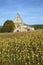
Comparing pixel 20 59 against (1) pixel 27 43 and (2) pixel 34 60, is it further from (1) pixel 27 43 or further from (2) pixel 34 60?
(1) pixel 27 43

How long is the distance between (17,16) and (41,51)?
162ft

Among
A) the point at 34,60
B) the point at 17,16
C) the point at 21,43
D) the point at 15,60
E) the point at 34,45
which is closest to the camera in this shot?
the point at 34,60

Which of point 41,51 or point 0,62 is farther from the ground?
point 41,51

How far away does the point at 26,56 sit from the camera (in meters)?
4.82

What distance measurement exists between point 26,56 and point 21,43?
1.56 meters

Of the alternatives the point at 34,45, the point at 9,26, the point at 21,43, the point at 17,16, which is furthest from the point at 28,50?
the point at 17,16

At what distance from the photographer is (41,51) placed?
4844mm

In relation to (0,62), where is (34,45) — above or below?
above

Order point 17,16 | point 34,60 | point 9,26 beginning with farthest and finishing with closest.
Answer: point 17,16 → point 9,26 → point 34,60

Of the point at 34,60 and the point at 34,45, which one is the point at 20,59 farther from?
the point at 34,45

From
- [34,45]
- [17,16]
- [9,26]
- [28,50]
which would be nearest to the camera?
[28,50]

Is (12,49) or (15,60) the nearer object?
(15,60)

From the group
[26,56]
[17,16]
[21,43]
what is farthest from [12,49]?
[17,16]

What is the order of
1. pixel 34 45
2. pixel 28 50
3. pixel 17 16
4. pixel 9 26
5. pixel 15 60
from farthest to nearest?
pixel 17 16, pixel 9 26, pixel 34 45, pixel 28 50, pixel 15 60
